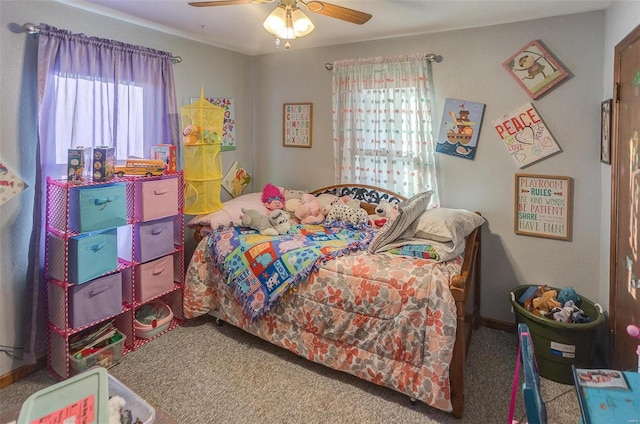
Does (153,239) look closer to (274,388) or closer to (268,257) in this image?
(268,257)

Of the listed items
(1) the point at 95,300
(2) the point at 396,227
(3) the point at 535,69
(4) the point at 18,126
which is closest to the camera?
(4) the point at 18,126

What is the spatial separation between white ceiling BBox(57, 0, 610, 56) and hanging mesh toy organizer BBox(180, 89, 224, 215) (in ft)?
1.80

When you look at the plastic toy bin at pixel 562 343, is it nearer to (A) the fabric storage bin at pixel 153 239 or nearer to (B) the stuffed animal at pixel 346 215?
(B) the stuffed animal at pixel 346 215

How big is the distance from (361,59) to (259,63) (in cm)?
115

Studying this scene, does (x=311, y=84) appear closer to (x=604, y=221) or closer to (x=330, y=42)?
(x=330, y=42)

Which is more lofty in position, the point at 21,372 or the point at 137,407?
the point at 137,407

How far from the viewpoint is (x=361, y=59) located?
3.18m

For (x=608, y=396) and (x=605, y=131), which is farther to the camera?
(x=605, y=131)

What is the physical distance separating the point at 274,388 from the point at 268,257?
0.77 meters

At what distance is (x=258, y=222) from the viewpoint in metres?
2.87

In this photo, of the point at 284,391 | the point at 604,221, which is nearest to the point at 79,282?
the point at 284,391

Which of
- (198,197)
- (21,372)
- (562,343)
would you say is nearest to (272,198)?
(198,197)

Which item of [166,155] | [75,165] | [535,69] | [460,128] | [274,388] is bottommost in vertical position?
[274,388]

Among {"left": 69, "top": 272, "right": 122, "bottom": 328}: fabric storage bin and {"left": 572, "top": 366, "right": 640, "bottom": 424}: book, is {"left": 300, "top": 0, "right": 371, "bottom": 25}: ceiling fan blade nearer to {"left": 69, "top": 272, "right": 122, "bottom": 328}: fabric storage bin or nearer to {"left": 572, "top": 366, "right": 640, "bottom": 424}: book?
{"left": 572, "top": 366, "right": 640, "bottom": 424}: book
